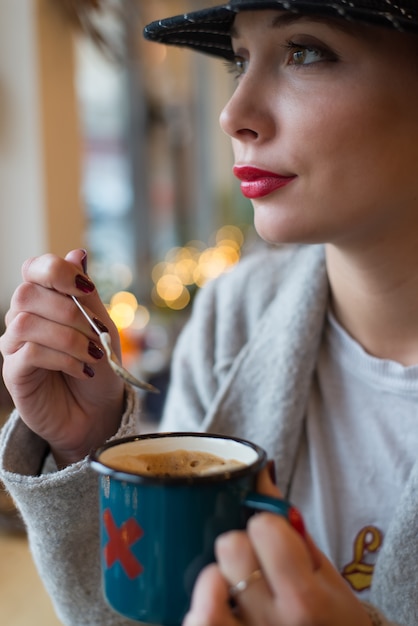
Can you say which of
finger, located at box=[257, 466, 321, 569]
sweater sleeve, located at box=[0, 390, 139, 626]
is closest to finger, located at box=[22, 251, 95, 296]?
sweater sleeve, located at box=[0, 390, 139, 626]

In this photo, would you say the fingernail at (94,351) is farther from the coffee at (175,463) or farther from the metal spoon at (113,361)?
the coffee at (175,463)

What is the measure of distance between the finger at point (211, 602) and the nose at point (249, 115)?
0.42 metres

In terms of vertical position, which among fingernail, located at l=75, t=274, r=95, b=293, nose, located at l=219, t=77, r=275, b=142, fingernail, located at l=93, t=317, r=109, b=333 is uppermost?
nose, located at l=219, t=77, r=275, b=142

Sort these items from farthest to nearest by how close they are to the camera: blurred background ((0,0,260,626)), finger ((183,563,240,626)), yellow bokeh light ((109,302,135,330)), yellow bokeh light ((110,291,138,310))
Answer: yellow bokeh light ((110,291,138,310)) < yellow bokeh light ((109,302,135,330)) < blurred background ((0,0,260,626)) < finger ((183,563,240,626))

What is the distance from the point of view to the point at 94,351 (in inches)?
27.8

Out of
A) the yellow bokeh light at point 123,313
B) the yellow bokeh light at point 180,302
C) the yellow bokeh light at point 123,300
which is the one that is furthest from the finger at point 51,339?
the yellow bokeh light at point 180,302

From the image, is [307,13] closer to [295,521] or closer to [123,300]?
[295,521]

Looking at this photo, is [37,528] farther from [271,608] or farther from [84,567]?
[271,608]

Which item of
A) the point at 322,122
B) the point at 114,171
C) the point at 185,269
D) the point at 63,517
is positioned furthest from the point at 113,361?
the point at 114,171

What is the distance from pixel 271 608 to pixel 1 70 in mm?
1656

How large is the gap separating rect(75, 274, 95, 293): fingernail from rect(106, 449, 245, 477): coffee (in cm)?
18

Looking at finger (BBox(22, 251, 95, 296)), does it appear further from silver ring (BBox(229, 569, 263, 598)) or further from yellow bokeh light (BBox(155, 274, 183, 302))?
yellow bokeh light (BBox(155, 274, 183, 302))

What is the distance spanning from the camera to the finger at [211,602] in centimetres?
47

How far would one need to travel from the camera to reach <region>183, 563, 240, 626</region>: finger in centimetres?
47
